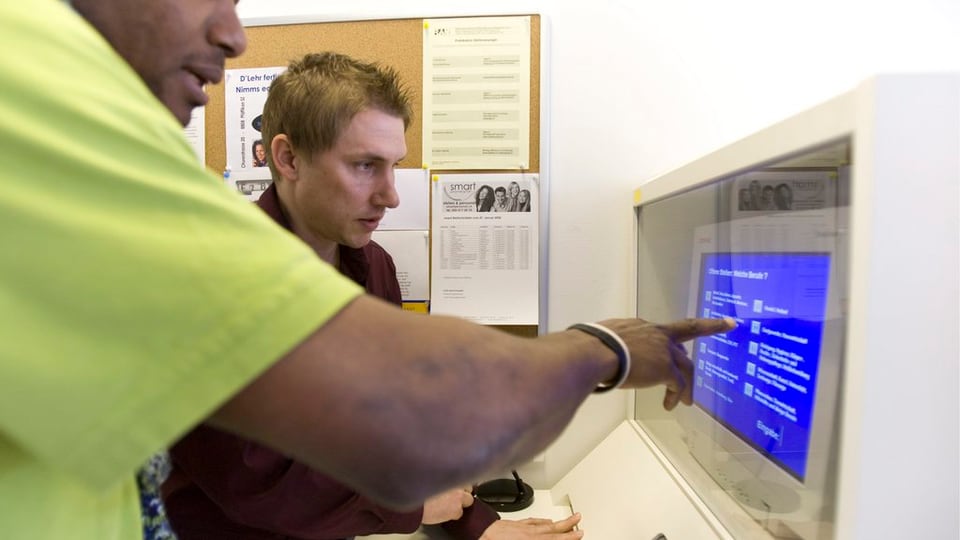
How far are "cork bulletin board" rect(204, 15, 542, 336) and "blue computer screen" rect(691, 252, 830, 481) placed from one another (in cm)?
47

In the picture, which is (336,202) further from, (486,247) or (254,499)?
(254,499)

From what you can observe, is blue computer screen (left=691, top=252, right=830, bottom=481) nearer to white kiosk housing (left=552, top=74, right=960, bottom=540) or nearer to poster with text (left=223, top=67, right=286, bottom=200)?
white kiosk housing (left=552, top=74, right=960, bottom=540)

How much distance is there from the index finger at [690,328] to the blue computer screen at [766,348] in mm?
91

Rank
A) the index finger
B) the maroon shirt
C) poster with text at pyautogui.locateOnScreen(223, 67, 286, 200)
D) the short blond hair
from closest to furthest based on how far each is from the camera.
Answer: the index finger, the maroon shirt, the short blond hair, poster with text at pyautogui.locateOnScreen(223, 67, 286, 200)

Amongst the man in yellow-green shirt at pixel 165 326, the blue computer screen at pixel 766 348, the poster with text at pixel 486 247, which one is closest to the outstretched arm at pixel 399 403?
the man in yellow-green shirt at pixel 165 326

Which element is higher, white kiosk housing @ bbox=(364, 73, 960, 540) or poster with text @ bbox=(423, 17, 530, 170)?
poster with text @ bbox=(423, 17, 530, 170)

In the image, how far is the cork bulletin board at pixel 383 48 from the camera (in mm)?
1258

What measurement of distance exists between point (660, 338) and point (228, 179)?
120 cm

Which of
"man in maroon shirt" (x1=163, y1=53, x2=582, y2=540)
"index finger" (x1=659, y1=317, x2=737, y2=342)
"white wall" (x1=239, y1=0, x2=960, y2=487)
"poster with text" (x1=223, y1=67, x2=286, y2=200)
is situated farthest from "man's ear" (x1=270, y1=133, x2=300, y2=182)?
"index finger" (x1=659, y1=317, x2=737, y2=342)

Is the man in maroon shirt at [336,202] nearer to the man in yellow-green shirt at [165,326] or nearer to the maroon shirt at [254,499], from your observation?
the maroon shirt at [254,499]

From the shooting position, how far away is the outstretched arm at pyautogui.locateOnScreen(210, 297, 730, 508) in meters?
0.30

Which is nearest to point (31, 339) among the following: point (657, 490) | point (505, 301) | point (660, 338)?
point (660, 338)

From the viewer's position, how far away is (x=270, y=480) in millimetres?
798

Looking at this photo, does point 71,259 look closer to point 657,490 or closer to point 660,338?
point 660,338
